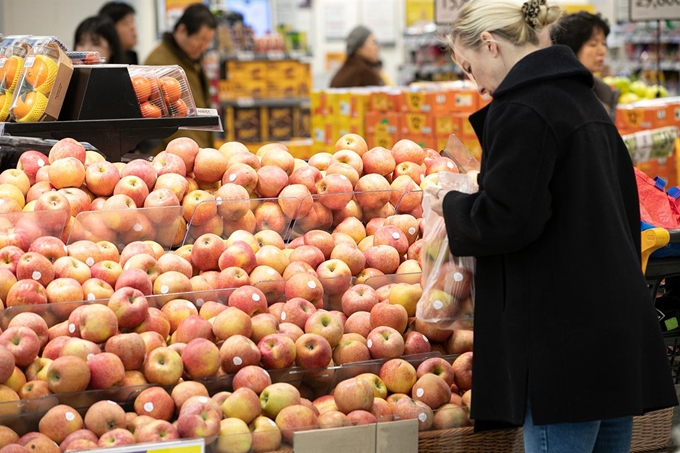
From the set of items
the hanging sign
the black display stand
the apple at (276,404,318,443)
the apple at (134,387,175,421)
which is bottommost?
the apple at (276,404,318,443)

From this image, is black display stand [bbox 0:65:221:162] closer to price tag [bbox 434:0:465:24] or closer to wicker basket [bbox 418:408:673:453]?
wicker basket [bbox 418:408:673:453]

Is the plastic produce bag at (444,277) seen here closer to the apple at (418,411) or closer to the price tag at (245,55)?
the apple at (418,411)

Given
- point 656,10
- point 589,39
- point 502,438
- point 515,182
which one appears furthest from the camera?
point 656,10

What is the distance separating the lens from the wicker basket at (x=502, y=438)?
209 centimetres

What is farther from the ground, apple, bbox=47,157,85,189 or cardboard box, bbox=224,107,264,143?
apple, bbox=47,157,85,189

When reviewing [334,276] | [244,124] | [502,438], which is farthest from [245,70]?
[502,438]

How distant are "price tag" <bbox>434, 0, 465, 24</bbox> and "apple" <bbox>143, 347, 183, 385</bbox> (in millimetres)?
4970

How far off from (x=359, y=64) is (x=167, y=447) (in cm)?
715

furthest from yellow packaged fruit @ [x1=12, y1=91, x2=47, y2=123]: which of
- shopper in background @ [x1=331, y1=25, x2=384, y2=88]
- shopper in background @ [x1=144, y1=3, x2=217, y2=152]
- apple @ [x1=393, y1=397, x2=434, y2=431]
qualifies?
shopper in background @ [x1=331, y1=25, x2=384, y2=88]

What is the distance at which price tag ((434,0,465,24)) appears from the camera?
6594 millimetres

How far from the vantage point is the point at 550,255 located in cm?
183

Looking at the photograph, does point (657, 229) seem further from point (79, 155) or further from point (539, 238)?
point (79, 155)

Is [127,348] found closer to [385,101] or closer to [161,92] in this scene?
[161,92]

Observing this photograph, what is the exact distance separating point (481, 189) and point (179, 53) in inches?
Answer: 173
